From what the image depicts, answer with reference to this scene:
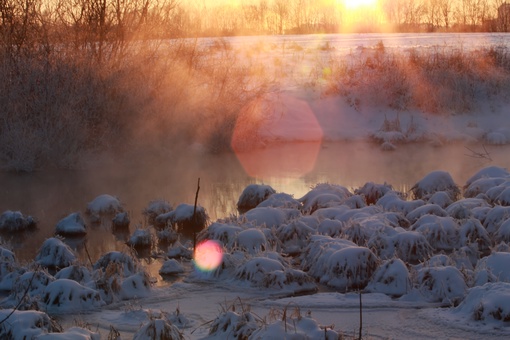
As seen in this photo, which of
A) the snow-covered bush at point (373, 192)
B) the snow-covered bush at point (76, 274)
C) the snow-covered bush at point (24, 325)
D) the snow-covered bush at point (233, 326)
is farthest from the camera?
the snow-covered bush at point (373, 192)

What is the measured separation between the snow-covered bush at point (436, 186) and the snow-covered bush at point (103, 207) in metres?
5.17

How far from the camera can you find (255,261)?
8.27m

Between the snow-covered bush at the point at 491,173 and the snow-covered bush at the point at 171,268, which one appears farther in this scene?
the snow-covered bush at the point at 491,173

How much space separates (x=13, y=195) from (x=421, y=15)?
41400 millimetres

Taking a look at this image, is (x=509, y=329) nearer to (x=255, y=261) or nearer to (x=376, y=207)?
(x=255, y=261)

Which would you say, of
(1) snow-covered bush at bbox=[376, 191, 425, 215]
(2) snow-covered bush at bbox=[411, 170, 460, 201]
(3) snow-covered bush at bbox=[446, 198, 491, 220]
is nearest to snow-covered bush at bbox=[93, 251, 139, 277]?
(1) snow-covered bush at bbox=[376, 191, 425, 215]

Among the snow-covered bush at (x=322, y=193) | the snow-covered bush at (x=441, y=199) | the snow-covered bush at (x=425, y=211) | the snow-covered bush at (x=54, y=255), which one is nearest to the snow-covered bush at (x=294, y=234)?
the snow-covered bush at (x=322, y=193)

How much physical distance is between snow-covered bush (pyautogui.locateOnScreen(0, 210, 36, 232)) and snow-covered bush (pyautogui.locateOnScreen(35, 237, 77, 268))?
7.32ft

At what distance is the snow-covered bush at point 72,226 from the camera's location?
1086 centimetres

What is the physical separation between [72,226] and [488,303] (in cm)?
648

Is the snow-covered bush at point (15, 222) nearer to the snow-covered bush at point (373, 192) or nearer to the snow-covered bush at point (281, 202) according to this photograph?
the snow-covered bush at point (281, 202)

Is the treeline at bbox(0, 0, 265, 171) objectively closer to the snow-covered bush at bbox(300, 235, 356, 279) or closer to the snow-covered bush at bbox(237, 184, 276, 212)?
the snow-covered bush at bbox(237, 184, 276, 212)

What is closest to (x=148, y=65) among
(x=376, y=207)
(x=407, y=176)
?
(x=407, y=176)

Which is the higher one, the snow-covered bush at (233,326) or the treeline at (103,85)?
the treeline at (103,85)
